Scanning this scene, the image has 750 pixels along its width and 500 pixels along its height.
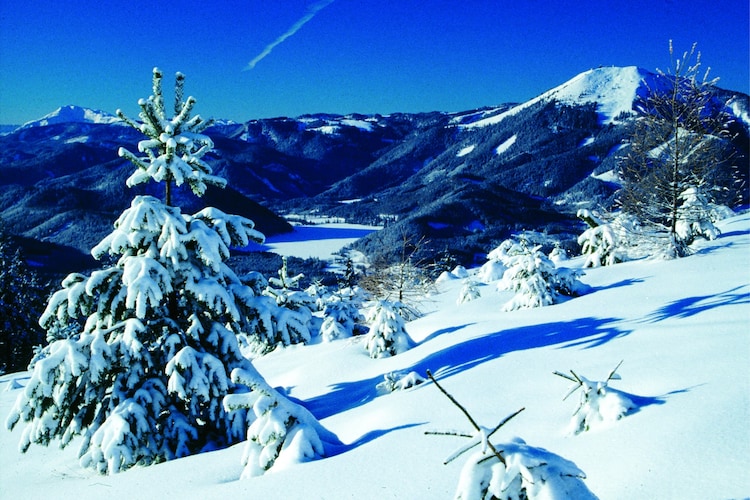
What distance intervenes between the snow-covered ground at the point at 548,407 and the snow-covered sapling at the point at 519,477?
118 centimetres

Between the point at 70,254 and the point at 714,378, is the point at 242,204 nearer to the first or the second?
the point at 70,254

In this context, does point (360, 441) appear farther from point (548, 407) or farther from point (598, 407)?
point (598, 407)

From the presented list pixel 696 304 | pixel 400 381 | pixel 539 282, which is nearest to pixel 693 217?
pixel 539 282

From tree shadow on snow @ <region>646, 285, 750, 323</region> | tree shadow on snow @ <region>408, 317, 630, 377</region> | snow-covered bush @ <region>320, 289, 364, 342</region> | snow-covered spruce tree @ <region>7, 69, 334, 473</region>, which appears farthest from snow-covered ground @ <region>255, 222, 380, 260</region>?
tree shadow on snow @ <region>646, 285, 750, 323</region>

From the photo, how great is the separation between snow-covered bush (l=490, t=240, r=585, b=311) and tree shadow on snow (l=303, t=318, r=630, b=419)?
7.89ft

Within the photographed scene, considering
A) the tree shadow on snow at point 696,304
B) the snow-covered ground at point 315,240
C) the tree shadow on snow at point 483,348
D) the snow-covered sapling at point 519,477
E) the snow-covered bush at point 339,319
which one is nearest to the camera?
the snow-covered sapling at point 519,477

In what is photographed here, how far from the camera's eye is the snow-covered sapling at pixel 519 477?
240 cm

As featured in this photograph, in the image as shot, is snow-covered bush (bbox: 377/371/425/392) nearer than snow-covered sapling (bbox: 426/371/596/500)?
No

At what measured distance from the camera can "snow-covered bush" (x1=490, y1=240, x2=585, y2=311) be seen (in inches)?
481

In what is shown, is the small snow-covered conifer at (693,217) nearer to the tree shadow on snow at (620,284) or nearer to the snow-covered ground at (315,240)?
the tree shadow on snow at (620,284)

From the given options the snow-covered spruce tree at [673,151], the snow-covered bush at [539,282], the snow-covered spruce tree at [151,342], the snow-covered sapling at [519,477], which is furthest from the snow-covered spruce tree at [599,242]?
the snow-covered sapling at [519,477]

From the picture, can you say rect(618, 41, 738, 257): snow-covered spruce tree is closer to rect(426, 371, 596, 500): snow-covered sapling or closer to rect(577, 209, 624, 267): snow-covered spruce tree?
rect(577, 209, 624, 267): snow-covered spruce tree

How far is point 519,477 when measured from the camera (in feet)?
8.01

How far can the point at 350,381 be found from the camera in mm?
11211
